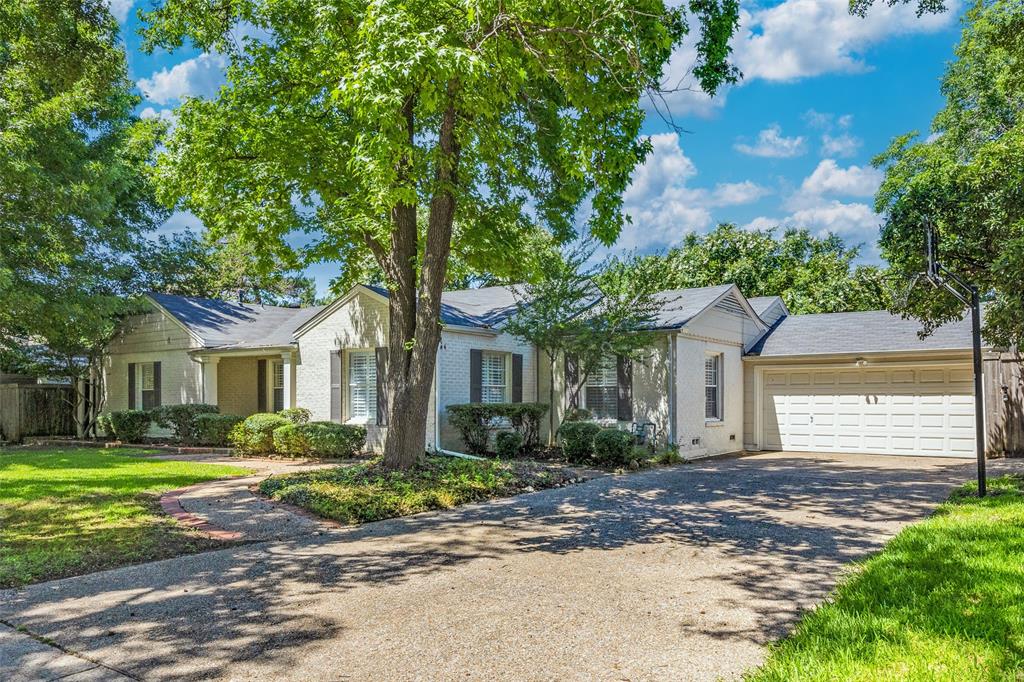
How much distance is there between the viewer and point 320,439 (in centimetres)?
1438

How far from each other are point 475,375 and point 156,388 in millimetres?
10509

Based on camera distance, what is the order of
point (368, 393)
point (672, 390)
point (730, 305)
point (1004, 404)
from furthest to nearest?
point (730, 305), point (368, 393), point (1004, 404), point (672, 390)

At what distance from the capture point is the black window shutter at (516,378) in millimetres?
16453

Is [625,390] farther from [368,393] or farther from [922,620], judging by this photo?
[922,620]

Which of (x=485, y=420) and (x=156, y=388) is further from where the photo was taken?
(x=156, y=388)

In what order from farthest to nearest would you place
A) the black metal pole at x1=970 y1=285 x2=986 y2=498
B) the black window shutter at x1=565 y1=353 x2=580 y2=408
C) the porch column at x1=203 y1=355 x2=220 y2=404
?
1. the porch column at x1=203 y1=355 x2=220 y2=404
2. the black window shutter at x1=565 y1=353 x2=580 y2=408
3. the black metal pole at x1=970 y1=285 x2=986 y2=498

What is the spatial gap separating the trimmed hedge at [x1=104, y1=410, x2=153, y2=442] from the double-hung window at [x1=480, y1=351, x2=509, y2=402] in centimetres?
959

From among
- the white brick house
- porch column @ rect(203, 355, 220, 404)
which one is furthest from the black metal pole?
porch column @ rect(203, 355, 220, 404)

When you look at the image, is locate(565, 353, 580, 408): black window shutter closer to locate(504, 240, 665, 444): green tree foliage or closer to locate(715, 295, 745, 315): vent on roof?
locate(504, 240, 665, 444): green tree foliage

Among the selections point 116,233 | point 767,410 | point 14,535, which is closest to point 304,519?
point 14,535

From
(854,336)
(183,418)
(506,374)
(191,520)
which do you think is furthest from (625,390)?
(183,418)

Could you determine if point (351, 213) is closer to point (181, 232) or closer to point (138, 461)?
point (138, 461)

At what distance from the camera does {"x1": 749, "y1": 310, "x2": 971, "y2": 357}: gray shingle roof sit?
15664 mm

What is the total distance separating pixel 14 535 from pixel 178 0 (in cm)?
777
